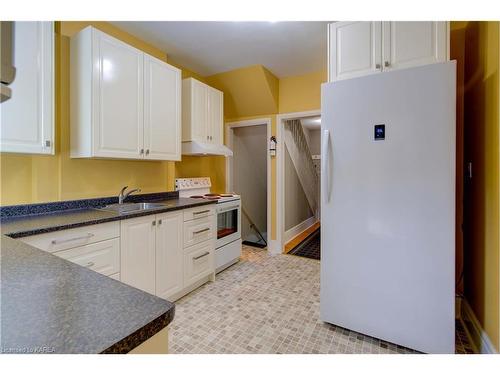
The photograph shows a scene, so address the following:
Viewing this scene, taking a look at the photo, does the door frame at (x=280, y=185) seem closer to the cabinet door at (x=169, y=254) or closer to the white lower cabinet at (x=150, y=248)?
the white lower cabinet at (x=150, y=248)

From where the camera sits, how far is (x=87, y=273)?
74cm

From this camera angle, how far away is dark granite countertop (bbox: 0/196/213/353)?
1.43 feet

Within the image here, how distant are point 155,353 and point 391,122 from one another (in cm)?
167

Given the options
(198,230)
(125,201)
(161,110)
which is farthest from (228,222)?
(161,110)

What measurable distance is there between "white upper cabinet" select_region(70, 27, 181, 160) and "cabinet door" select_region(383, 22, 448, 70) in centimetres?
Answer: 192

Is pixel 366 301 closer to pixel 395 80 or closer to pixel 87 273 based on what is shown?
pixel 395 80

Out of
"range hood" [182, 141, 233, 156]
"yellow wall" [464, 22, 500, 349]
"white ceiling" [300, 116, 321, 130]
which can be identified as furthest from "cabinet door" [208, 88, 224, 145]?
"yellow wall" [464, 22, 500, 349]

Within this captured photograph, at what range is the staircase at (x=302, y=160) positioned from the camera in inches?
160

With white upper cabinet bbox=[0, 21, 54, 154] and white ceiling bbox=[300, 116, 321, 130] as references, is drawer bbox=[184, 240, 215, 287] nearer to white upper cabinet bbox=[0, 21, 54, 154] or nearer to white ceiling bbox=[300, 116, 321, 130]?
white upper cabinet bbox=[0, 21, 54, 154]

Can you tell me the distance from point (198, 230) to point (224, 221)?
0.58 metres

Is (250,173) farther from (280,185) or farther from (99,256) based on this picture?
(99,256)

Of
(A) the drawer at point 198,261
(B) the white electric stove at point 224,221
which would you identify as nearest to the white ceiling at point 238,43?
(B) the white electric stove at point 224,221
